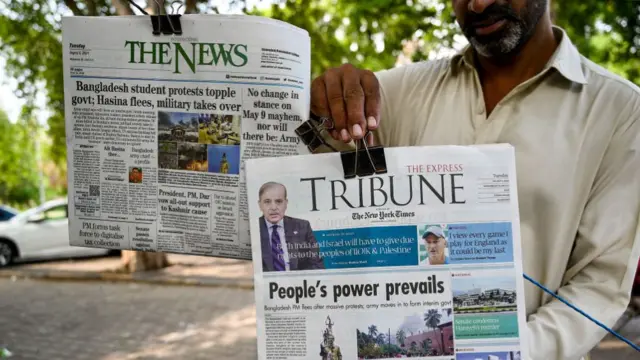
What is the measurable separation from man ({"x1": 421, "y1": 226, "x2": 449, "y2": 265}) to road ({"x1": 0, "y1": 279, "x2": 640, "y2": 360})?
555 cm

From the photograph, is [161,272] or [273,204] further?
[161,272]

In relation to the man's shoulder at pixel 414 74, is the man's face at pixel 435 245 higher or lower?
lower

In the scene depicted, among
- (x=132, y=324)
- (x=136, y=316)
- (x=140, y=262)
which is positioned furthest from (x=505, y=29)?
(x=140, y=262)

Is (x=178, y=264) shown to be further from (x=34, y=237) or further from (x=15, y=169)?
(x=15, y=169)

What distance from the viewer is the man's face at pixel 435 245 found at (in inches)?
48.6

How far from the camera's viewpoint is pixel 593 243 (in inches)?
57.5

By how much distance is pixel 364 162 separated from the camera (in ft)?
4.13

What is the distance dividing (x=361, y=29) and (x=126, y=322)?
4834mm

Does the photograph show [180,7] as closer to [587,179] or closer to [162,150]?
[162,150]

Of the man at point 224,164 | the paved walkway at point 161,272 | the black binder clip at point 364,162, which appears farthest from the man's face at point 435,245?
the paved walkway at point 161,272

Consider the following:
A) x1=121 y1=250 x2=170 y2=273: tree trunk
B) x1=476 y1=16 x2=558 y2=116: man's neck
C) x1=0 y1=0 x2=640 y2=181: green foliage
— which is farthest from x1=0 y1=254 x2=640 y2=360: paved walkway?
x1=476 y1=16 x2=558 y2=116: man's neck

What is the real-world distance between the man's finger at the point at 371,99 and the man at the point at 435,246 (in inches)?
9.5

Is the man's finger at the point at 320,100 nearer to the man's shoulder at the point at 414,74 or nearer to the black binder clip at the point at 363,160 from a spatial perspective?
the black binder clip at the point at 363,160

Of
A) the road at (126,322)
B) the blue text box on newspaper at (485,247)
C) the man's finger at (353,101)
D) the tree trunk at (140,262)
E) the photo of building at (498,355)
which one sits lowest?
the road at (126,322)
